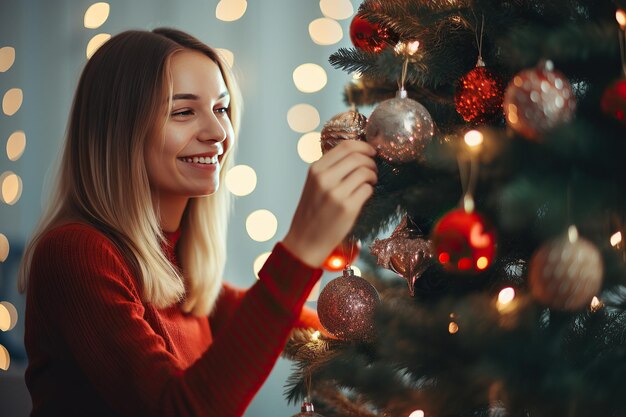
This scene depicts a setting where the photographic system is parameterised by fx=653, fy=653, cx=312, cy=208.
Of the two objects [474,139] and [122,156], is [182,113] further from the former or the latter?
[474,139]

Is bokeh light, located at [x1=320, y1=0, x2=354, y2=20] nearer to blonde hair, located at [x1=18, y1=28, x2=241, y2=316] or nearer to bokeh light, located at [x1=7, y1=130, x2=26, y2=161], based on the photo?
blonde hair, located at [x1=18, y1=28, x2=241, y2=316]

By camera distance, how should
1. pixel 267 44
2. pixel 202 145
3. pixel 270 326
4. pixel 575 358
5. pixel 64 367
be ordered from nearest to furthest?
pixel 575 358, pixel 270 326, pixel 64 367, pixel 202 145, pixel 267 44

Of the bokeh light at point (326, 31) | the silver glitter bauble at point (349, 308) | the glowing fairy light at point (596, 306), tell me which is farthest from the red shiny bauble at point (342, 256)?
the bokeh light at point (326, 31)

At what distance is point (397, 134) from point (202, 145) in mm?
518

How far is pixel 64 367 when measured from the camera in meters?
0.93

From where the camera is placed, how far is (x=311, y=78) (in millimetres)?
1819

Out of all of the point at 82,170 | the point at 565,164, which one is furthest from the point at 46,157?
the point at 565,164

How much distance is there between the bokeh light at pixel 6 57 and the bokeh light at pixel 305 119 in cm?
82

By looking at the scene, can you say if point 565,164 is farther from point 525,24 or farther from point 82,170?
point 82,170

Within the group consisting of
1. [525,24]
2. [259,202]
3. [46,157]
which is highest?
[525,24]

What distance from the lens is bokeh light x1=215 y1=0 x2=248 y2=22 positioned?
182 cm

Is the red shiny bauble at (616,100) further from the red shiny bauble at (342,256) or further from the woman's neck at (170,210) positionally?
the woman's neck at (170,210)

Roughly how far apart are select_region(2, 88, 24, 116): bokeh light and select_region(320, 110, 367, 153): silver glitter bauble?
1.42 meters

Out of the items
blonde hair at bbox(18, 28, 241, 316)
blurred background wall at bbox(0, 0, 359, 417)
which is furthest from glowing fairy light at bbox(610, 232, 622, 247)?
blurred background wall at bbox(0, 0, 359, 417)
